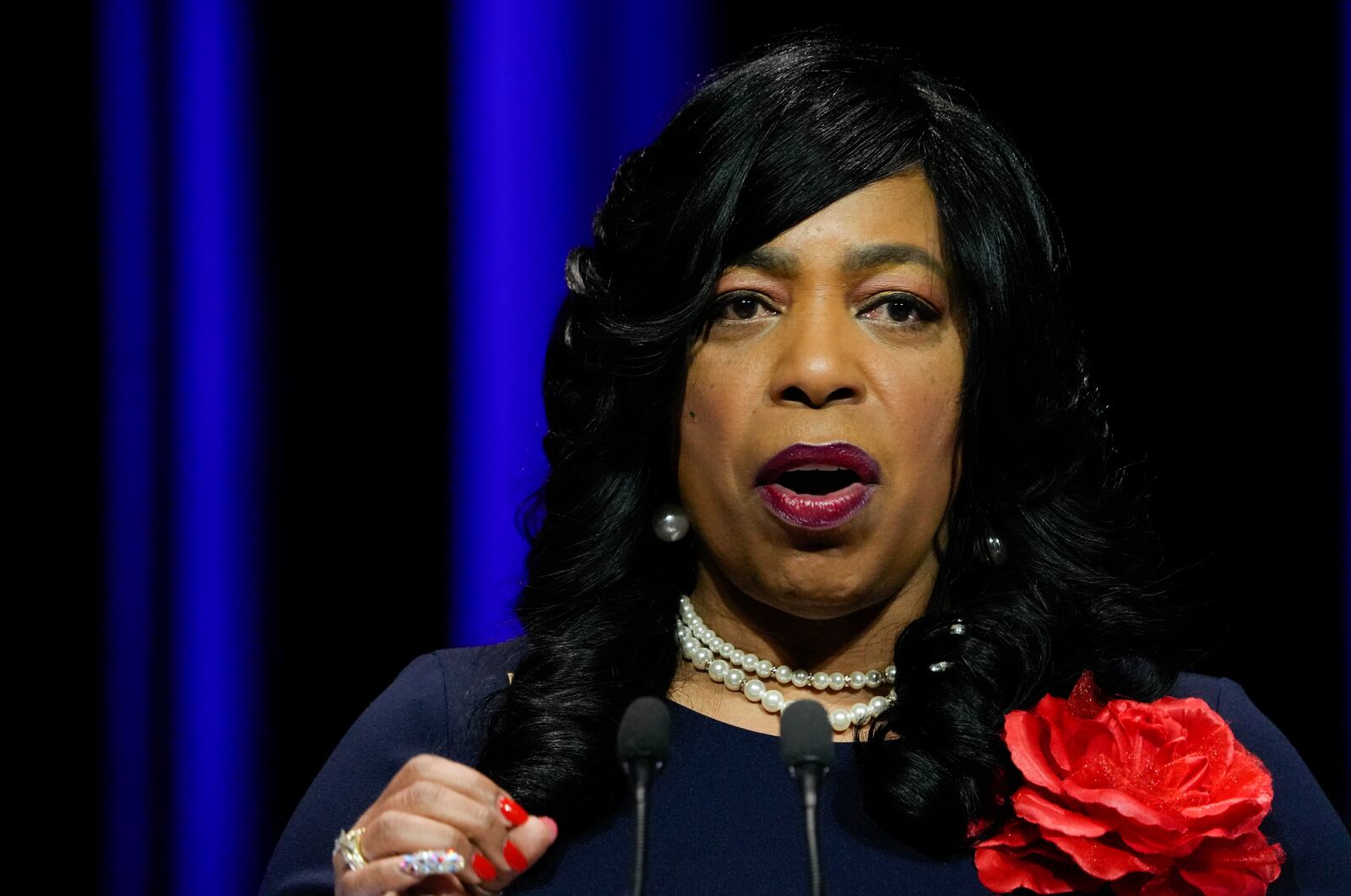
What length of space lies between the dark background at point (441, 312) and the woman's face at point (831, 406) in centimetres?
67

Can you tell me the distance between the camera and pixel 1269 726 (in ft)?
5.50

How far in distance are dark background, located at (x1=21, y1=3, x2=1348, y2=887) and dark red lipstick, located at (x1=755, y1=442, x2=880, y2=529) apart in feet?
2.59

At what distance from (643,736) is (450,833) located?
0.24 metres

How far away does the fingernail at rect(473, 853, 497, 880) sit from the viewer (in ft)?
3.90

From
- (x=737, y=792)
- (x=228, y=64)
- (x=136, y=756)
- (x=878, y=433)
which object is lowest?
(x=136, y=756)

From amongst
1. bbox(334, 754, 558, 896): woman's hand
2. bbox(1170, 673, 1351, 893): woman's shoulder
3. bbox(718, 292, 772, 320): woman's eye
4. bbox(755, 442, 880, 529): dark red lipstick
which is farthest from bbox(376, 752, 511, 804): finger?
bbox(1170, 673, 1351, 893): woman's shoulder

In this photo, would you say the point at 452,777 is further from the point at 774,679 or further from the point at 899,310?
the point at 899,310

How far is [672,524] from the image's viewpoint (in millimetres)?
1617

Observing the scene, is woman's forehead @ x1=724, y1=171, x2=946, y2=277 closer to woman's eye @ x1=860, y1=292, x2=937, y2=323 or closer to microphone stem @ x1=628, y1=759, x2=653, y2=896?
woman's eye @ x1=860, y1=292, x2=937, y2=323

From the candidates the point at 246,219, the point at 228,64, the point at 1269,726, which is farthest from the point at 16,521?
the point at 1269,726

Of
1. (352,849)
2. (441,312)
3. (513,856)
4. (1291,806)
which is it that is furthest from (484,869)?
(441,312)

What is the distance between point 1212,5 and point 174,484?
1.50 m

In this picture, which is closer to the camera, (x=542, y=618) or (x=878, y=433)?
(x=878, y=433)

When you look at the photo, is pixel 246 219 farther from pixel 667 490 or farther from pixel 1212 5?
pixel 1212 5
